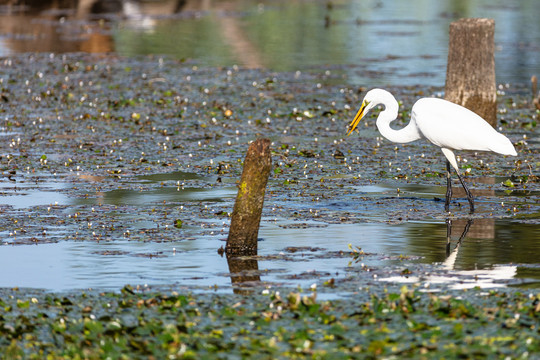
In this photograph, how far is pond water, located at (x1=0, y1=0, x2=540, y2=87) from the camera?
32312mm

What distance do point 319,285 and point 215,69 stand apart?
20.3 metres

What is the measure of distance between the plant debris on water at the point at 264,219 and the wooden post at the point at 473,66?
1.02 m

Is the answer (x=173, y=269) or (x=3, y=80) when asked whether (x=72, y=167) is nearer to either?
(x=173, y=269)

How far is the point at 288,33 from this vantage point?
4197 centimetres

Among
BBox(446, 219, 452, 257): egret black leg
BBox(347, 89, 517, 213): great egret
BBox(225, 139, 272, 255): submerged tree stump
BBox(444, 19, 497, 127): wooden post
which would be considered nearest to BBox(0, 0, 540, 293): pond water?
BBox(446, 219, 452, 257): egret black leg

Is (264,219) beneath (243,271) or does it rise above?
beneath

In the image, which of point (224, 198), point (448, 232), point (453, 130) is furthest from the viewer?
point (224, 198)

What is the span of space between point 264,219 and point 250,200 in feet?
6.26

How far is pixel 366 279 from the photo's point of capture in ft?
35.7

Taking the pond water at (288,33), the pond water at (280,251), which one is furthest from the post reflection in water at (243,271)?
the pond water at (288,33)

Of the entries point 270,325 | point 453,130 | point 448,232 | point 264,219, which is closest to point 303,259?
point 264,219

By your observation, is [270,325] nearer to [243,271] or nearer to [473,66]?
[243,271]

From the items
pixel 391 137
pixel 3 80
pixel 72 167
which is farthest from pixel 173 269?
pixel 3 80

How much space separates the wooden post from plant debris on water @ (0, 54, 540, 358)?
1.02 meters
